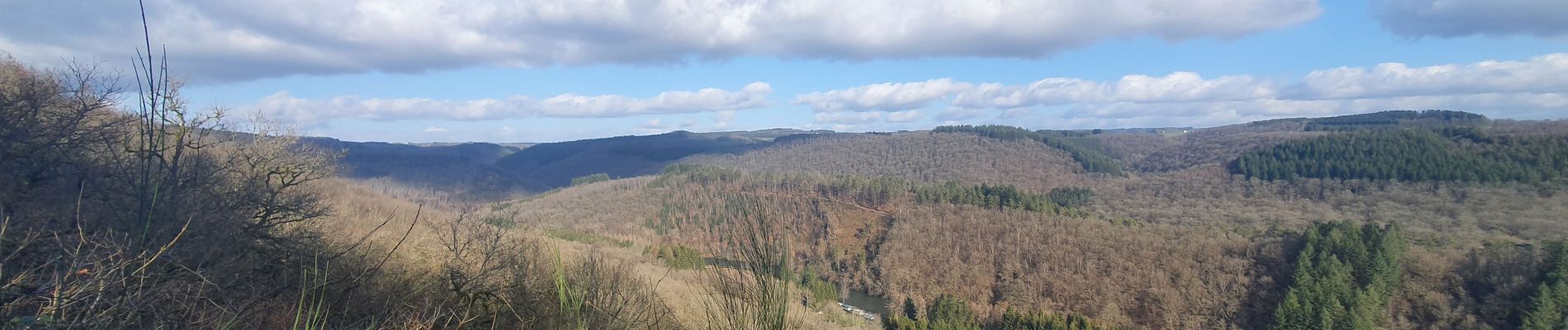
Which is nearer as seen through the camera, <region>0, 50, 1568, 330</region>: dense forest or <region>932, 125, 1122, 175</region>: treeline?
<region>0, 50, 1568, 330</region>: dense forest

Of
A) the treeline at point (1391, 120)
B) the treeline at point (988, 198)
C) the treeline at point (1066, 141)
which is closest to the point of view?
the treeline at point (988, 198)

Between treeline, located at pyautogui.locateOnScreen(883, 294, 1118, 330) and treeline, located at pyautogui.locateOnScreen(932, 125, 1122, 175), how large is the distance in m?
68.1

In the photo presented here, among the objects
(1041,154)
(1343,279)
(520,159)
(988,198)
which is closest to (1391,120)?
(1041,154)

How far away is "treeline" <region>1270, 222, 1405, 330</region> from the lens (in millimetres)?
26031

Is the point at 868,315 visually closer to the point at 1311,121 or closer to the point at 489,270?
the point at 489,270

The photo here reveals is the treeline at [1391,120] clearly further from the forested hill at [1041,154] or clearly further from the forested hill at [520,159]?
the forested hill at [520,159]

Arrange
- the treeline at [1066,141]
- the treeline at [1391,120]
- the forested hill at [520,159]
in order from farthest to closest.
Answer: the treeline at [1066,141] < the treeline at [1391,120] < the forested hill at [520,159]

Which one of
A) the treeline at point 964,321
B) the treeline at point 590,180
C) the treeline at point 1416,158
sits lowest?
the treeline at point 964,321

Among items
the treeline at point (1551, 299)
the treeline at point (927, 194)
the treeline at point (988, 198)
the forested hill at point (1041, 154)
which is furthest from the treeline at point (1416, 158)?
the treeline at point (1551, 299)

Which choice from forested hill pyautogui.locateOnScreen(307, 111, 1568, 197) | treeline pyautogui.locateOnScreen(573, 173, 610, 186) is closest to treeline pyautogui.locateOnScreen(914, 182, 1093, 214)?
forested hill pyautogui.locateOnScreen(307, 111, 1568, 197)

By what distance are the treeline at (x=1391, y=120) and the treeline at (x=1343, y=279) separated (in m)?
69.8

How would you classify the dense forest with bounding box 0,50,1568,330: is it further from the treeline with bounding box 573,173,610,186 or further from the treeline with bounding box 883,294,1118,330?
the treeline with bounding box 573,173,610,186

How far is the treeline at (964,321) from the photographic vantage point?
2323cm

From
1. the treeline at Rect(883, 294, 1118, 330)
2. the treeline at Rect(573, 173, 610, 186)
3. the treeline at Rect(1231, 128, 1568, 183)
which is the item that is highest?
the treeline at Rect(1231, 128, 1568, 183)
